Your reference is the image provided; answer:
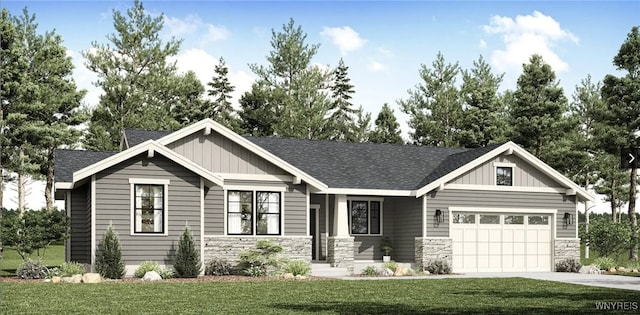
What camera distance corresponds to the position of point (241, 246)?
85.5 ft

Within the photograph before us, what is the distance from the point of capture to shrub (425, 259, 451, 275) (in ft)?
92.2

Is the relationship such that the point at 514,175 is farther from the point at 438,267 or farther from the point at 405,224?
the point at 438,267

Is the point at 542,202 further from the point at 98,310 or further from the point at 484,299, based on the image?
A: the point at 98,310

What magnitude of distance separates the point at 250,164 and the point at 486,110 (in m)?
26.4

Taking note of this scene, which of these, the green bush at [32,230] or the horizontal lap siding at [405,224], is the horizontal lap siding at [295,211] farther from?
the green bush at [32,230]

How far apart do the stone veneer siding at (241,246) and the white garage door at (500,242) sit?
18.7 feet

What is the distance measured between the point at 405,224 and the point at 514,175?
4358 mm

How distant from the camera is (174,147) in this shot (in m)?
26.3

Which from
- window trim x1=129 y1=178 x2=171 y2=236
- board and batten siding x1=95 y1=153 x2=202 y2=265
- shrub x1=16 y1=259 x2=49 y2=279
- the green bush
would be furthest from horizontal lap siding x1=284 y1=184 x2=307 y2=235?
shrub x1=16 y1=259 x2=49 y2=279

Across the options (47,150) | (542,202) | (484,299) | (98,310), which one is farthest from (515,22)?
(47,150)

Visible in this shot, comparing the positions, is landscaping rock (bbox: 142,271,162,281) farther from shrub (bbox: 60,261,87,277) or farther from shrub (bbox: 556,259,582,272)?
shrub (bbox: 556,259,582,272)

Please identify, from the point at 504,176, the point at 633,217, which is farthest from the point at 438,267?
the point at 633,217

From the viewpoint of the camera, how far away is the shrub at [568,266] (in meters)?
Answer: 30.0

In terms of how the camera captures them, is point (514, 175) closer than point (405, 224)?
No
